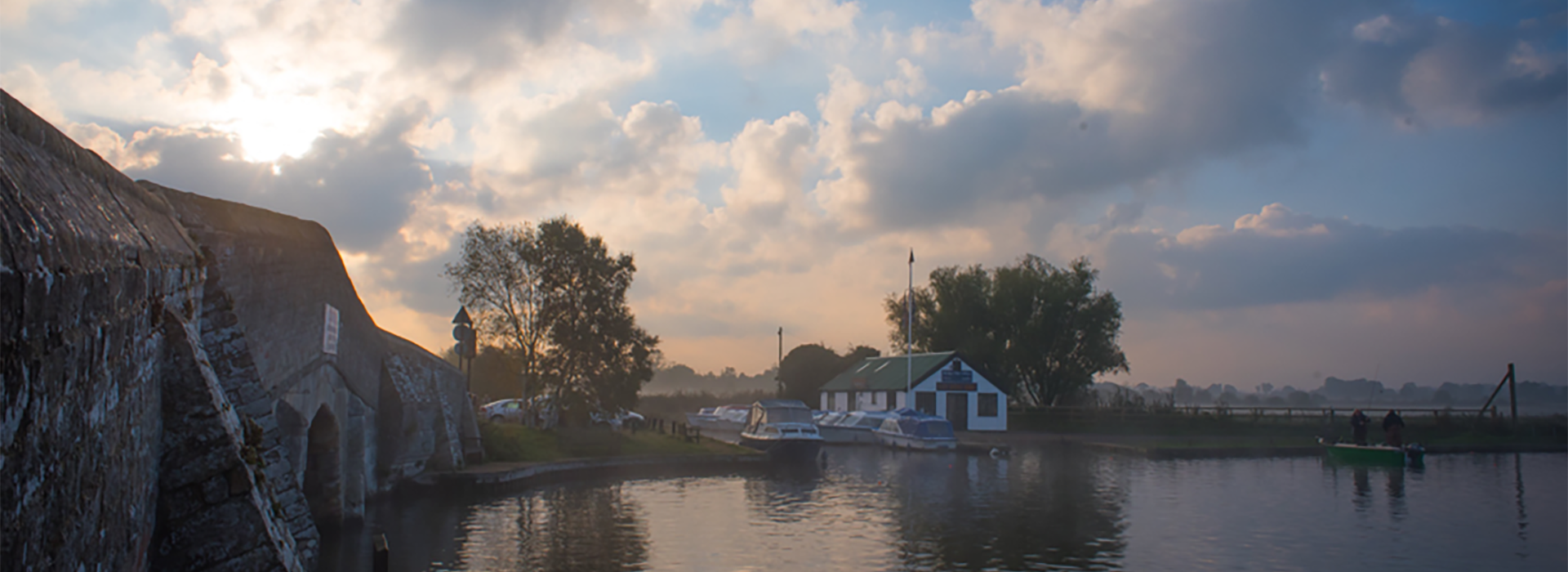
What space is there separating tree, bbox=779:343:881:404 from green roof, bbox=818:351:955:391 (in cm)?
117

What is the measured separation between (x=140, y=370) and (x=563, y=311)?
105 ft

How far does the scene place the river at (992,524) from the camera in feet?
50.9

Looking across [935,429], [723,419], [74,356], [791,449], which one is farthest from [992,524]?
[723,419]

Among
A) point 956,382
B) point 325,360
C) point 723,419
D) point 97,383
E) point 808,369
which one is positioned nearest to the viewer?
point 97,383

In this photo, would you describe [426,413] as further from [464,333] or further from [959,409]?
[959,409]

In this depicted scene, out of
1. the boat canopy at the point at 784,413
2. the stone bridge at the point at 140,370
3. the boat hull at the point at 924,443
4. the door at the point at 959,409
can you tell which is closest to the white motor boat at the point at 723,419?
the door at the point at 959,409

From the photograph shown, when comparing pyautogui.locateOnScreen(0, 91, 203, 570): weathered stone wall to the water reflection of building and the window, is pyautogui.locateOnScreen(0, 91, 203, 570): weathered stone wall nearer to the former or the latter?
the water reflection of building

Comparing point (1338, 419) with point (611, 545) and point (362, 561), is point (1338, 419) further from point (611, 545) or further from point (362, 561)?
point (362, 561)

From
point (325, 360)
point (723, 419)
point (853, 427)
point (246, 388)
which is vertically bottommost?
point (723, 419)

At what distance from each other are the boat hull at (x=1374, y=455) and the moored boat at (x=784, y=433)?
1905 cm

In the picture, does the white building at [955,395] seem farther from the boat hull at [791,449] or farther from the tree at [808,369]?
the boat hull at [791,449]

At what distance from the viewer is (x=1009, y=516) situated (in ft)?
67.5

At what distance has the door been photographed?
182 ft

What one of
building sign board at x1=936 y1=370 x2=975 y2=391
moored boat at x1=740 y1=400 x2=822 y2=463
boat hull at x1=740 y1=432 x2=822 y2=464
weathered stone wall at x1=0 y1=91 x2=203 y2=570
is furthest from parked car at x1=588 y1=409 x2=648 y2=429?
weathered stone wall at x1=0 y1=91 x2=203 y2=570
